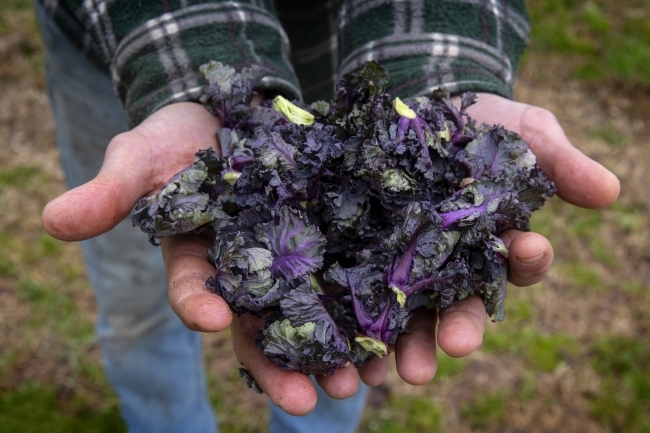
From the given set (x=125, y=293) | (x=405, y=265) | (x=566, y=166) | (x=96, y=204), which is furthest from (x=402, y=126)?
(x=125, y=293)

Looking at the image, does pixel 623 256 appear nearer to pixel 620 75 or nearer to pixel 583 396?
pixel 583 396

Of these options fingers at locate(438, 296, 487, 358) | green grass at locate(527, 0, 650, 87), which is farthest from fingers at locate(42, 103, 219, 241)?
green grass at locate(527, 0, 650, 87)

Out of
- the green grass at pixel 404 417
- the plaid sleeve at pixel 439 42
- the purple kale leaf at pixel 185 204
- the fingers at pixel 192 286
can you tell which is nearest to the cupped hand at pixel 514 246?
the plaid sleeve at pixel 439 42

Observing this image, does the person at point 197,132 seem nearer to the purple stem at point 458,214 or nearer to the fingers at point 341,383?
the fingers at point 341,383

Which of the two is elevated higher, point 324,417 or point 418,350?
point 418,350

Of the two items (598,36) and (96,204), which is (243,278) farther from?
(598,36)

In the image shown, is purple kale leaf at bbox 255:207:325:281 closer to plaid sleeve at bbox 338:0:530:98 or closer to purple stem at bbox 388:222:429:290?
purple stem at bbox 388:222:429:290
